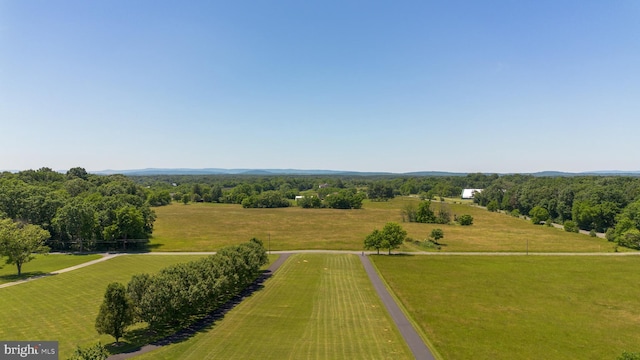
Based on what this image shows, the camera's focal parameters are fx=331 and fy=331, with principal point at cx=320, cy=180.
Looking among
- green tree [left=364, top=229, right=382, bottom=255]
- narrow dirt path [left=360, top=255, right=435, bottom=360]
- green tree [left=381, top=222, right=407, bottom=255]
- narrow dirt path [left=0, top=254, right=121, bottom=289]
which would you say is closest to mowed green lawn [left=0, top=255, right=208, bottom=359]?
narrow dirt path [left=0, top=254, right=121, bottom=289]

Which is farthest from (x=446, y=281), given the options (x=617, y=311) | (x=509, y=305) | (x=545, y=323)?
(x=617, y=311)

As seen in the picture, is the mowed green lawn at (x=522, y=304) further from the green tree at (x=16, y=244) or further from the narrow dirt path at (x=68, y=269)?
the green tree at (x=16, y=244)

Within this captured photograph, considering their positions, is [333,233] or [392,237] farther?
[333,233]

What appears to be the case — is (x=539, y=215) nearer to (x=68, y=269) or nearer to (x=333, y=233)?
(x=333, y=233)

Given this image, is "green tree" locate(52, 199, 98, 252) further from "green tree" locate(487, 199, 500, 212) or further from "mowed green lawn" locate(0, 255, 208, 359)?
"green tree" locate(487, 199, 500, 212)

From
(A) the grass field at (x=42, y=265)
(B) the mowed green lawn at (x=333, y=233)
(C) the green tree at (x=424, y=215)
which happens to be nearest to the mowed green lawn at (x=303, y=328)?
(B) the mowed green lawn at (x=333, y=233)

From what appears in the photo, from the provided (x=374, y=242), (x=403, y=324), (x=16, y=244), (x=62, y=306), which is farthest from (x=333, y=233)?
(x=16, y=244)
